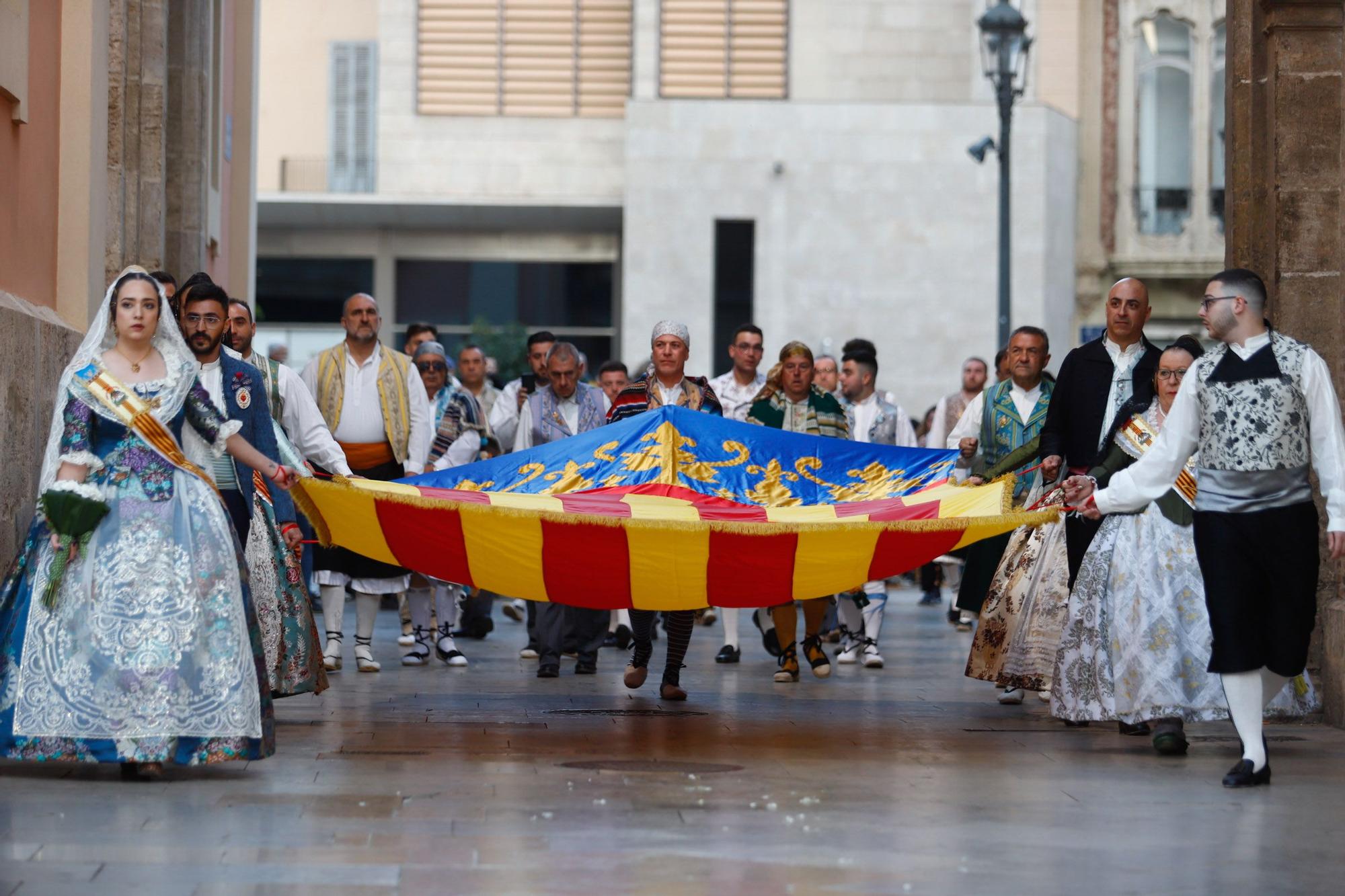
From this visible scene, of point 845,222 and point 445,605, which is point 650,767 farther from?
point 845,222

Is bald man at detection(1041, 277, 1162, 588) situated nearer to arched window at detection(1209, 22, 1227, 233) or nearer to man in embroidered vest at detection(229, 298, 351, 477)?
Answer: man in embroidered vest at detection(229, 298, 351, 477)

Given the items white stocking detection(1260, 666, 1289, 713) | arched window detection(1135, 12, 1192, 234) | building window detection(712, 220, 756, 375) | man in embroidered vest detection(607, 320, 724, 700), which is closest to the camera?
white stocking detection(1260, 666, 1289, 713)

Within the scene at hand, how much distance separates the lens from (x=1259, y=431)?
25.8ft

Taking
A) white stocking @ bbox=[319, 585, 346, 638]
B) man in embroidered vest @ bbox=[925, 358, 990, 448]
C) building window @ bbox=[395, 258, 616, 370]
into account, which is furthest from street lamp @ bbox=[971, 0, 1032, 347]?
building window @ bbox=[395, 258, 616, 370]

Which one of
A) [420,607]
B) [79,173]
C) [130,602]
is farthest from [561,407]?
[130,602]

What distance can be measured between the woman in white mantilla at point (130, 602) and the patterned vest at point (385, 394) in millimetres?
4159

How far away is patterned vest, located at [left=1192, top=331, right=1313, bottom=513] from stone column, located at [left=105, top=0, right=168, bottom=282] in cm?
737

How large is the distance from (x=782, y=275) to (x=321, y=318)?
32.1ft

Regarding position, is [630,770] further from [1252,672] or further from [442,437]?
[442,437]

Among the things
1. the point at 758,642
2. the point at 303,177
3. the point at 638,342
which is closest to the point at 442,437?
the point at 758,642

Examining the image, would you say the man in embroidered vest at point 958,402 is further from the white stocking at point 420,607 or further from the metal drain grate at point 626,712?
the metal drain grate at point 626,712

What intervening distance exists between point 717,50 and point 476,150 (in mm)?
4913

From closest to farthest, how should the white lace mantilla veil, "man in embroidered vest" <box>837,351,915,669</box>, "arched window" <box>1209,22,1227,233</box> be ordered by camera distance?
the white lace mantilla veil
"man in embroidered vest" <box>837,351,915,669</box>
"arched window" <box>1209,22,1227,233</box>

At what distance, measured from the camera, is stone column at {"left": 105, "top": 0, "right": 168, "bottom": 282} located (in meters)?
12.7
